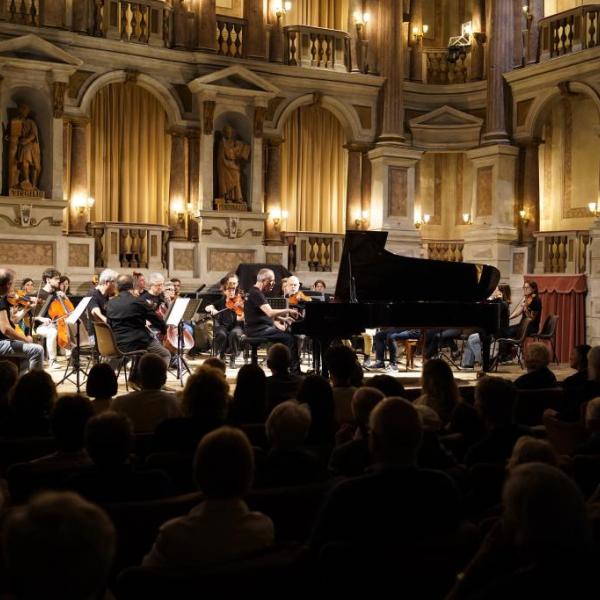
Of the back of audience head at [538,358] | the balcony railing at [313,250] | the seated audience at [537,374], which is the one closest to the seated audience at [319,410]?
the seated audience at [537,374]

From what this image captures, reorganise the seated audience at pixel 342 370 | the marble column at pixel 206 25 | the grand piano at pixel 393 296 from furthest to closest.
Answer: the marble column at pixel 206 25 → the grand piano at pixel 393 296 → the seated audience at pixel 342 370

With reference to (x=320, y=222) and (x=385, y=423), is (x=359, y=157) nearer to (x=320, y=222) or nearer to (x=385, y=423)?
(x=320, y=222)

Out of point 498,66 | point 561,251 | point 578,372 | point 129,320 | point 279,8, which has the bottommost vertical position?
point 578,372

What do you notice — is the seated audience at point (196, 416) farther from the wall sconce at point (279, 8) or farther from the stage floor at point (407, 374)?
the wall sconce at point (279, 8)

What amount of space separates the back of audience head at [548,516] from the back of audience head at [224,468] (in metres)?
0.77

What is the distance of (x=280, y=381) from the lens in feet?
17.4

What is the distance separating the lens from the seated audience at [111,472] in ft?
8.76

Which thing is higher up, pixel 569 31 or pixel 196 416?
pixel 569 31

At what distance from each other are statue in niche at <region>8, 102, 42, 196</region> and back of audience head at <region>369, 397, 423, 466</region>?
11.3 m

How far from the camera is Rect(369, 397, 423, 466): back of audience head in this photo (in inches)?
101

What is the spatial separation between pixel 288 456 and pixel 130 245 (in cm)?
1116

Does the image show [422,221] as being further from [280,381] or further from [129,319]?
[280,381]

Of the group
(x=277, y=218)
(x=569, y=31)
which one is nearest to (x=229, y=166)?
(x=277, y=218)

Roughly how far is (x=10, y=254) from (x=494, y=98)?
29.4 feet
